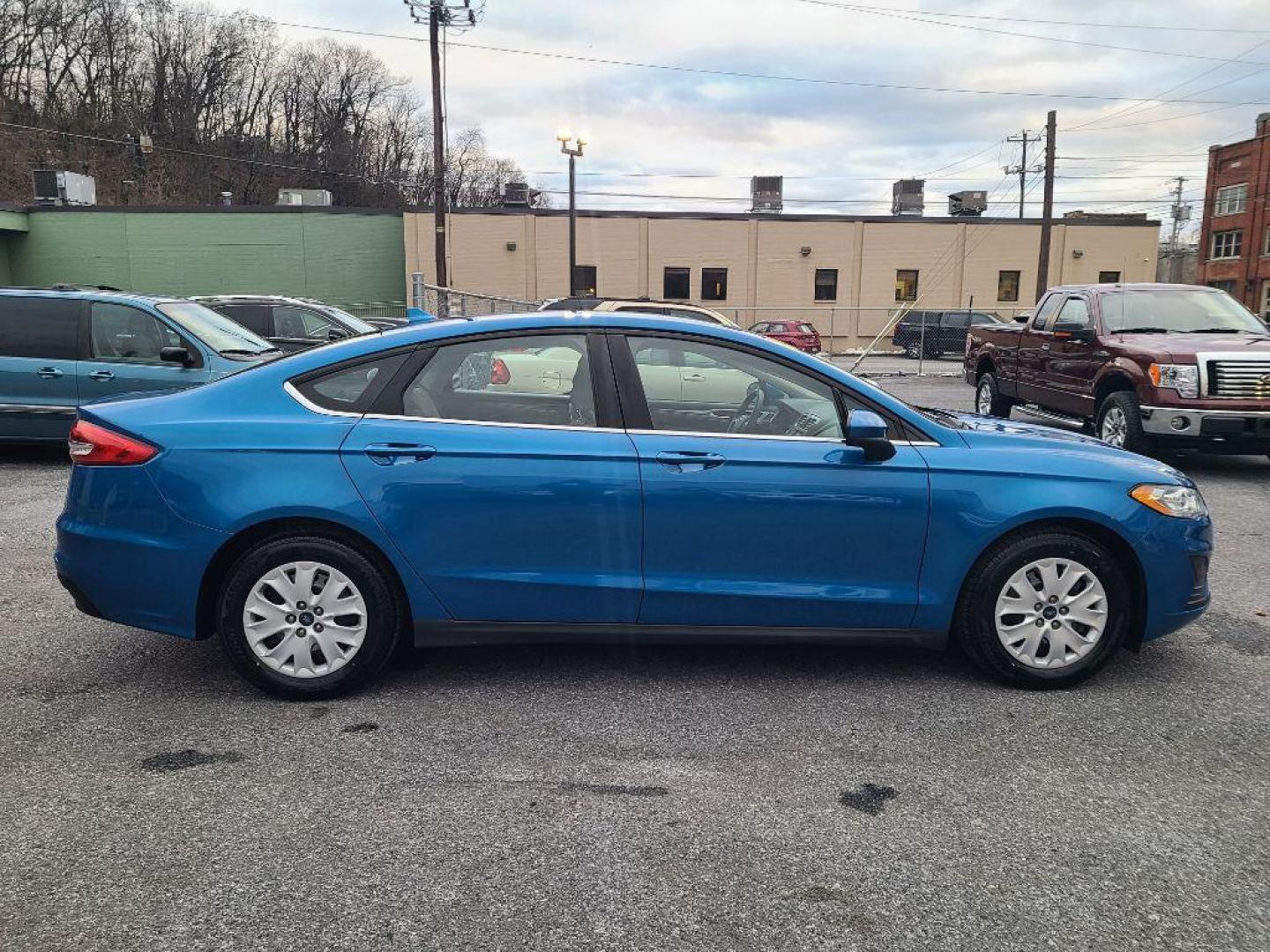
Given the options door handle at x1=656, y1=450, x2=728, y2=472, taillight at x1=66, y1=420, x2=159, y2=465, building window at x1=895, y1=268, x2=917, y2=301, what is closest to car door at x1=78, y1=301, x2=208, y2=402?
taillight at x1=66, y1=420, x2=159, y2=465

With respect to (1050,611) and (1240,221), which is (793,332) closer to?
(1050,611)

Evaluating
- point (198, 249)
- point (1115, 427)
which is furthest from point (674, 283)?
point (1115, 427)

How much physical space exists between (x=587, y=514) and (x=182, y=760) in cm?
169

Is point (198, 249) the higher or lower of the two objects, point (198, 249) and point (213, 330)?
the higher

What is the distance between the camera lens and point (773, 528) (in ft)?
12.1

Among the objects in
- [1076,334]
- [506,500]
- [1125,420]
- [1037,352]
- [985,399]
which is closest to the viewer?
[506,500]

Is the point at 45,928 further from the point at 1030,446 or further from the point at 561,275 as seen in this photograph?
the point at 561,275

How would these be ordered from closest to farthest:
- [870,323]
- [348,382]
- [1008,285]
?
[348,382] → [870,323] → [1008,285]

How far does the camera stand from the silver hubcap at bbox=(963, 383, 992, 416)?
42.3 ft

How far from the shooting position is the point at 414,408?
12.3 ft

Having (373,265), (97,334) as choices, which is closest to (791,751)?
(97,334)

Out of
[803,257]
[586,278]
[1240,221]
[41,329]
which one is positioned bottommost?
[41,329]

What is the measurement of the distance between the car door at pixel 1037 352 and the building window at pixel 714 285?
29.5 metres

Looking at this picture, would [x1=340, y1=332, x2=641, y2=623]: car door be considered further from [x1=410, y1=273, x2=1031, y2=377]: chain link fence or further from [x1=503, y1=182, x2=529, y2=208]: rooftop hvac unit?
[x1=503, y1=182, x2=529, y2=208]: rooftop hvac unit
